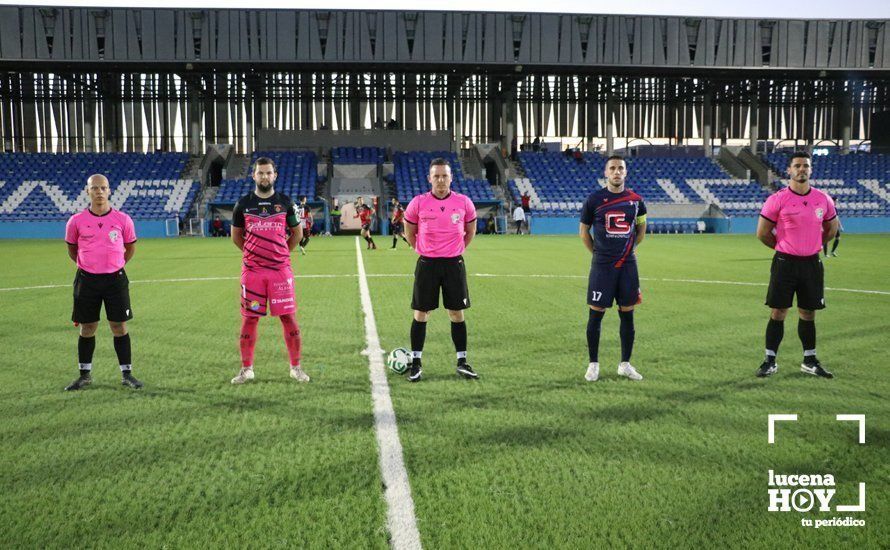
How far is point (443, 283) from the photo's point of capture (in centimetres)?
630

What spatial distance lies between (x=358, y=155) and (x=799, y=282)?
137ft

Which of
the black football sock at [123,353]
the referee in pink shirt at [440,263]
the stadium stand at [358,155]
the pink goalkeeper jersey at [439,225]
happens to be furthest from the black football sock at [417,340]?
the stadium stand at [358,155]

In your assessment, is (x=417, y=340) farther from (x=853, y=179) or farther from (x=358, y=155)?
(x=853, y=179)

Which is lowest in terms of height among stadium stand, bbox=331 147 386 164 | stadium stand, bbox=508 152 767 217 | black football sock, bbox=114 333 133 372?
black football sock, bbox=114 333 133 372

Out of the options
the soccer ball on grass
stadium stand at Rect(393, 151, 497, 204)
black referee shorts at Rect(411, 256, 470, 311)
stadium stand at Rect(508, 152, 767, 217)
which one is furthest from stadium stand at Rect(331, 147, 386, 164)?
the soccer ball on grass

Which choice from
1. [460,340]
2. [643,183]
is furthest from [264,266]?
A: [643,183]

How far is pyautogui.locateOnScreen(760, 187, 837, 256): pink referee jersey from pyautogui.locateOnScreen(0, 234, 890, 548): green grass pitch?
3.70 ft

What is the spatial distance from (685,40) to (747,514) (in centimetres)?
4476

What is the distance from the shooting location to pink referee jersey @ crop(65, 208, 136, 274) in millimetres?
5836

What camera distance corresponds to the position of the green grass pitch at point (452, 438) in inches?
128

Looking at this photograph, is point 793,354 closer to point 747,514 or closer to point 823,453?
point 823,453

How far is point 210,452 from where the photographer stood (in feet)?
13.9

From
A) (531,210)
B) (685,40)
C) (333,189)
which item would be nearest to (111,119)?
(333,189)

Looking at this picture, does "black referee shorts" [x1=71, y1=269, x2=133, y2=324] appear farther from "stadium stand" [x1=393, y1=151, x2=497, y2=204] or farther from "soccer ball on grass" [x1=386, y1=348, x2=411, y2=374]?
"stadium stand" [x1=393, y1=151, x2=497, y2=204]
